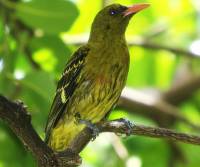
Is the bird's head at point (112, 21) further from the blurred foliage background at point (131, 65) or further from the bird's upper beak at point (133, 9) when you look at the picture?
the blurred foliage background at point (131, 65)

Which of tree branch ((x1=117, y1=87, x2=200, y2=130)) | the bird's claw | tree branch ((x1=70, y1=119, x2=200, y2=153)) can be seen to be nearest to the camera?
tree branch ((x1=70, y1=119, x2=200, y2=153))

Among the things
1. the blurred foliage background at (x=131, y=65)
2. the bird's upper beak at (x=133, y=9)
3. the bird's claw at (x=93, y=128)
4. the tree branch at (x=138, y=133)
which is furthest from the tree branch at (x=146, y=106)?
the tree branch at (x=138, y=133)

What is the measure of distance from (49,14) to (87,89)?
61cm

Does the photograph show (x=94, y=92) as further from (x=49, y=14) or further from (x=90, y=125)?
(x=49, y=14)

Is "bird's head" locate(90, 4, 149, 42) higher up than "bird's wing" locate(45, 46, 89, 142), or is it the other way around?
"bird's head" locate(90, 4, 149, 42)

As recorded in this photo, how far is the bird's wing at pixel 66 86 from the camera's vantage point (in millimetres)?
4938

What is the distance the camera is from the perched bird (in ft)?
16.3

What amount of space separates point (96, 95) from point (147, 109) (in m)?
1.46

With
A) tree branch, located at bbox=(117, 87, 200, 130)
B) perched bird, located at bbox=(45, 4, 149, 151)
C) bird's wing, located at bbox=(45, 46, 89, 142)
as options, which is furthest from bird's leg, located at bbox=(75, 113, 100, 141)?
tree branch, located at bbox=(117, 87, 200, 130)

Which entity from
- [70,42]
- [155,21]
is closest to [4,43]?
[70,42]

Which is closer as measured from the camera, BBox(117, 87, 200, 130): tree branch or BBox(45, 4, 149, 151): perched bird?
BBox(45, 4, 149, 151): perched bird

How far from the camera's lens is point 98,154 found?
7184 mm

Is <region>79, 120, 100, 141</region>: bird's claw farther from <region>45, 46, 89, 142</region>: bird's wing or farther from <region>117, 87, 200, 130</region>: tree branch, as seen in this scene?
A: <region>117, 87, 200, 130</region>: tree branch

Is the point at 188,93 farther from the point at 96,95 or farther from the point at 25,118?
the point at 25,118
